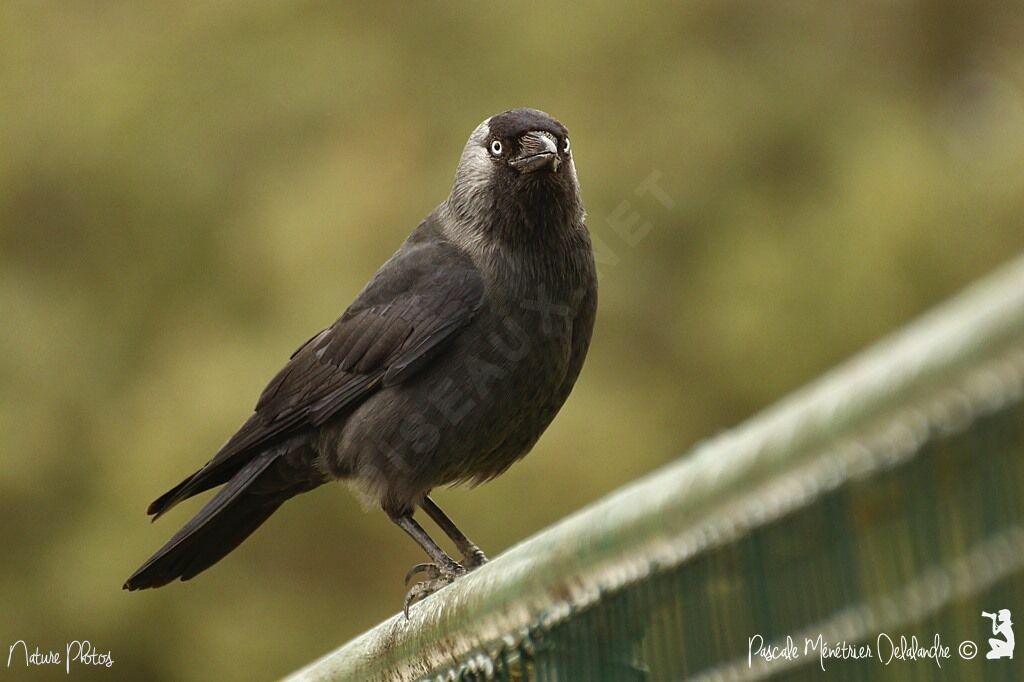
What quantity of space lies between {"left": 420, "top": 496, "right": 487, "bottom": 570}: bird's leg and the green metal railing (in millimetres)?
2480

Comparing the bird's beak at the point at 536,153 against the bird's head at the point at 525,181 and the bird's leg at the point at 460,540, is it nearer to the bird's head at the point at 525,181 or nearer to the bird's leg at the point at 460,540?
the bird's head at the point at 525,181

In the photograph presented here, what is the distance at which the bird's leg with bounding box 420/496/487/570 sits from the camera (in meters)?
5.05

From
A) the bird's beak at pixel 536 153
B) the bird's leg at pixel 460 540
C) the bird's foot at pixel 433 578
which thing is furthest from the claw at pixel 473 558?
the bird's beak at pixel 536 153

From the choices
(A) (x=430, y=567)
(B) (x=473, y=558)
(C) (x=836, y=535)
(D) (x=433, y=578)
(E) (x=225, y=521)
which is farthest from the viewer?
(E) (x=225, y=521)

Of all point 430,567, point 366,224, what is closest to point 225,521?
point 430,567

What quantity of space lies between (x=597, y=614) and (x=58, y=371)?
8.74 metres

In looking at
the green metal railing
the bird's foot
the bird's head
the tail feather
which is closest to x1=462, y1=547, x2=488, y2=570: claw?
the bird's foot

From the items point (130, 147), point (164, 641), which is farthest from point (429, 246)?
point (130, 147)

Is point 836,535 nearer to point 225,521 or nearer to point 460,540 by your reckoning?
point 460,540

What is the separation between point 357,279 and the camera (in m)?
9.41

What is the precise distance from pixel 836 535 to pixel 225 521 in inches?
152

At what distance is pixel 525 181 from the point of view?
16.4ft

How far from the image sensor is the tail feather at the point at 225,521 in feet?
17.4

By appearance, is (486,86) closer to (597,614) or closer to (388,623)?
(388,623)
